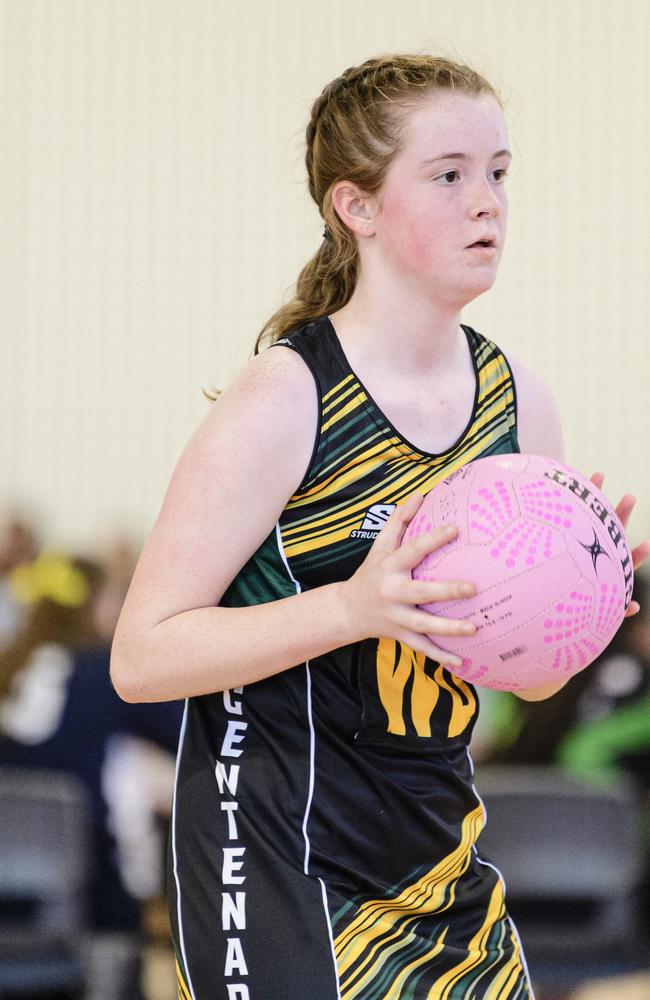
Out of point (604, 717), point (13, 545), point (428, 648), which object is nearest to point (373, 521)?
point (428, 648)

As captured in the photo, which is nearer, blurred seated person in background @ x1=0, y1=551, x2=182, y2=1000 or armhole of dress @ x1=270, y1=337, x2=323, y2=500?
armhole of dress @ x1=270, y1=337, x2=323, y2=500

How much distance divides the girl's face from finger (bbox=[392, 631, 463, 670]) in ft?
1.90

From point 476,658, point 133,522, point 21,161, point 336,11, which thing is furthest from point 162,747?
point 336,11

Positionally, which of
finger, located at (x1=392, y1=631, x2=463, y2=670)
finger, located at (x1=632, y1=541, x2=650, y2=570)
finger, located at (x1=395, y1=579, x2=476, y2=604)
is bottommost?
finger, located at (x1=392, y1=631, x2=463, y2=670)

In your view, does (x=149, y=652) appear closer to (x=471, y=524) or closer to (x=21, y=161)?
(x=471, y=524)

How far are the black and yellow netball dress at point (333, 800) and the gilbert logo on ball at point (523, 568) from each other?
0.54 feet

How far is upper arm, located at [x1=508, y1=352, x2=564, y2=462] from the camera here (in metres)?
2.21

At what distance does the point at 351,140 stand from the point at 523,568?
2.59 ft

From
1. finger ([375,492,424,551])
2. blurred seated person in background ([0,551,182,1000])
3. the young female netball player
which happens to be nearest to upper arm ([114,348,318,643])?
the young female netball player

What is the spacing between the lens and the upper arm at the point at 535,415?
221 cm

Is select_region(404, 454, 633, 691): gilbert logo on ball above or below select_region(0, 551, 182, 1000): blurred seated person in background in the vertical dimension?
above

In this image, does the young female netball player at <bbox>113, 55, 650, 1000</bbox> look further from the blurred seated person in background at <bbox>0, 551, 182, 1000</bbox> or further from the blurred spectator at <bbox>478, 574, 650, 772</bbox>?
the blurred spectator at <bbox>478, 574, 650, 772</bbox>

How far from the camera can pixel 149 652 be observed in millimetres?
1874

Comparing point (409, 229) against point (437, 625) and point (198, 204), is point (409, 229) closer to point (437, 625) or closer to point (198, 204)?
point (437, 625)
